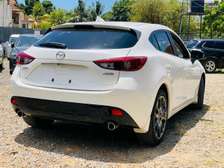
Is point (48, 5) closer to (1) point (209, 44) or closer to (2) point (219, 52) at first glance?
(1) point (209, 44)

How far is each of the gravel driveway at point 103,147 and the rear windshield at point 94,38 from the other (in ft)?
4.39

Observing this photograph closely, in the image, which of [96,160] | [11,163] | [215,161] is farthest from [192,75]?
[11,163]

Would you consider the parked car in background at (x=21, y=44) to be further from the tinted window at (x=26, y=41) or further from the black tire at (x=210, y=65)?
the black tire at (x=210, y=65)

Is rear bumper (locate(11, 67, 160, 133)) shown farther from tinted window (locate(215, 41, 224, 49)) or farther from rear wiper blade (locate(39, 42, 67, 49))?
tinted window (locate(215, 41, 224, 49))

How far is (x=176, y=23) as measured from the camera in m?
69.1

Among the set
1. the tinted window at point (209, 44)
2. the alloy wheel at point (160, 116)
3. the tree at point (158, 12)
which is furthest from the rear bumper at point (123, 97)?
the tree at point (158, 12)

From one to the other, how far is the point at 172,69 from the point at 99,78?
156 centimetres

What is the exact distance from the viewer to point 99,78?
5449 millimetres

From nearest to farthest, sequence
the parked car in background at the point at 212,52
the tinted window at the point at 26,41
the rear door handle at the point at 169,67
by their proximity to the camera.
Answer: the rear door handle at the point at 169,67 → the tinted window at the point at 26,41 → the parked car in background at the point at 212,52

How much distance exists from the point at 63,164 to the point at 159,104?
166cm

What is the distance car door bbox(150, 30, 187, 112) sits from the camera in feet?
21.2

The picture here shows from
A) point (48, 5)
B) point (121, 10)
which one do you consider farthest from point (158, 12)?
point (48, 5)

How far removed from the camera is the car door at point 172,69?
646cm

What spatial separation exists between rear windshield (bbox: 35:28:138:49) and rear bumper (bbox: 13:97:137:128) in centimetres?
78
